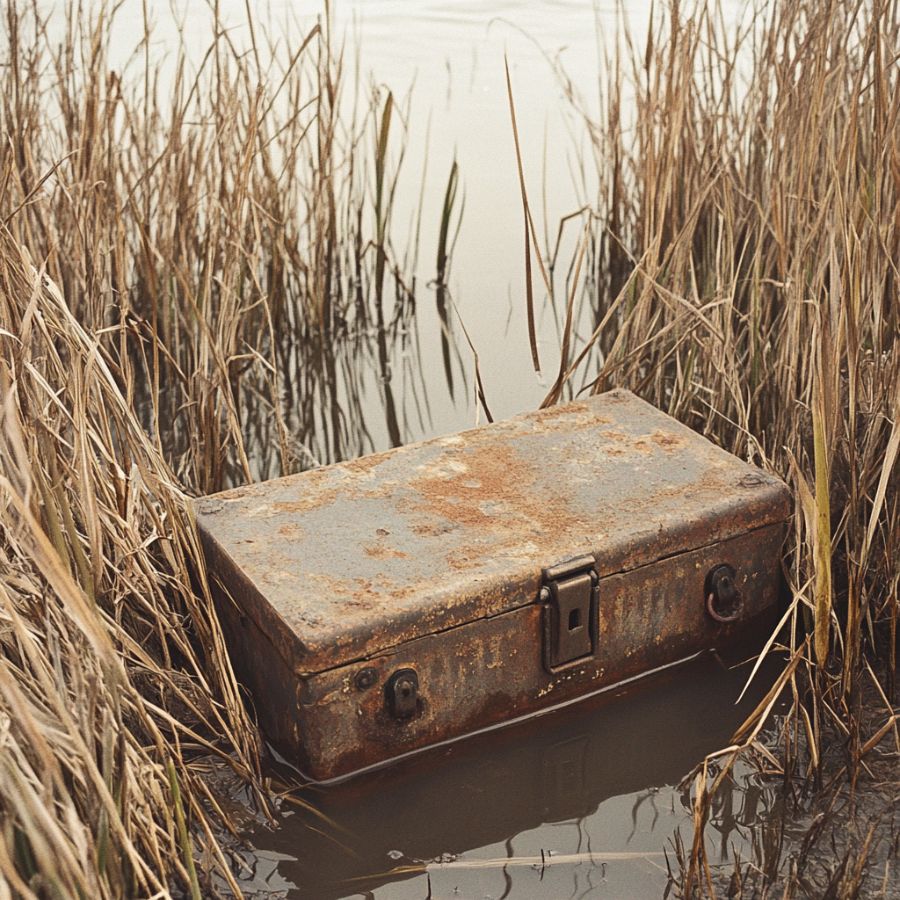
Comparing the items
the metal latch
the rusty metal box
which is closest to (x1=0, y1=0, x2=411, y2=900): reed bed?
the rusty metal box

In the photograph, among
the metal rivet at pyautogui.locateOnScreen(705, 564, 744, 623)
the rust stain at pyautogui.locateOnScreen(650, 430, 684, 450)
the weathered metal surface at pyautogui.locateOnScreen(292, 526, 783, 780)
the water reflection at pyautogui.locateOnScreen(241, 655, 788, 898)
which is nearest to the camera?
the water reflection at pyautogui.locateOnScreen(241, 655, 788, 898)

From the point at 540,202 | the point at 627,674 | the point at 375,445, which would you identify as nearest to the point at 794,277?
the point at 627,674

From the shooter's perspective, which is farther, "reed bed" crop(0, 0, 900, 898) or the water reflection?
the water reflection

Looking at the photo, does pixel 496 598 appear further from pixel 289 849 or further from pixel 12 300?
pixel 12 300

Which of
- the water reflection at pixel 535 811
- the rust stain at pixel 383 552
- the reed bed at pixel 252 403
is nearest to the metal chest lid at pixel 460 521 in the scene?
the rust stain at pixel 383 552

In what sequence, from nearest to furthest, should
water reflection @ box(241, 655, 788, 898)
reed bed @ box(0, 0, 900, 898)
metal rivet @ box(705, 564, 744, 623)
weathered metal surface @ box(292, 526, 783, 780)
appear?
reed bed @ box(0, 0, 900, 898), water reflection @ box(241, 655, 788, 898), weathered metal surface @ box(292, 526, 783, 780), metal rivet @ box(705, 564, 744, 623)

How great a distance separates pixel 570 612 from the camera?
2.04 m

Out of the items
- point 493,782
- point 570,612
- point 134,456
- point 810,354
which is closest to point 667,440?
point 810,354

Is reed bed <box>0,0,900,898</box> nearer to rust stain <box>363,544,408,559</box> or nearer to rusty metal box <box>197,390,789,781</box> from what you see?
rusty metal box <box>197,390,789,781</box>

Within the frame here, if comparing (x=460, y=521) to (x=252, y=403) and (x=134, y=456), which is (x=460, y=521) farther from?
(x=252, y=403)

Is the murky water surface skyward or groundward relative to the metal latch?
groundward

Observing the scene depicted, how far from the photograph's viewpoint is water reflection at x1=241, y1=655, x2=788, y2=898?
1808 mm

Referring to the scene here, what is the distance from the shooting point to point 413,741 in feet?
6.58

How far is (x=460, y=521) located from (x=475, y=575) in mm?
160
